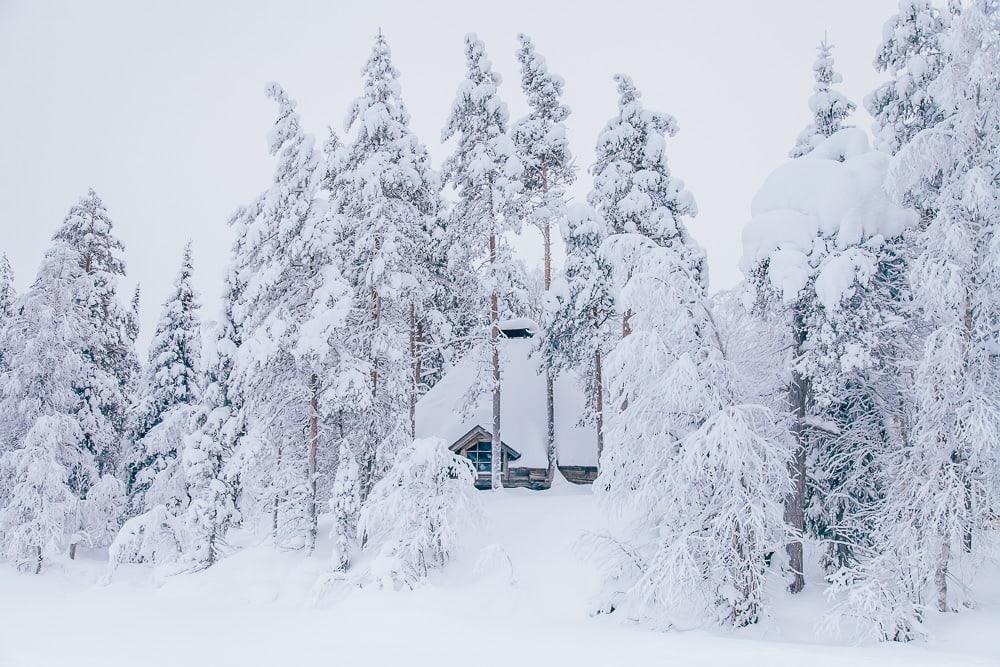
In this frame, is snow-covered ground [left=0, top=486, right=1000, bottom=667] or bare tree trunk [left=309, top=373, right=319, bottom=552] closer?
snow-covered ground [left=0, top=486, right=1000, bottom=667]

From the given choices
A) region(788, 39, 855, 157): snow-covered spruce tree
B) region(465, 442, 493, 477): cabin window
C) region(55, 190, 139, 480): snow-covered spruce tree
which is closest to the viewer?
region(788, 39, 855, 157): snow-covered spruce tree

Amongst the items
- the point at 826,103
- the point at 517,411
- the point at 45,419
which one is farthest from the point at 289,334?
the point at 826,103

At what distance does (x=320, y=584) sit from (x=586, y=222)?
1312 cm

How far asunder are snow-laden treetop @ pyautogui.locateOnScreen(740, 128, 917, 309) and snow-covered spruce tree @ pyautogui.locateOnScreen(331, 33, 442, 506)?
973 cm

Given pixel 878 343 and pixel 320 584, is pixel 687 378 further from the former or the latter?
pixel 320 584

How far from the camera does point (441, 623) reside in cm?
1510

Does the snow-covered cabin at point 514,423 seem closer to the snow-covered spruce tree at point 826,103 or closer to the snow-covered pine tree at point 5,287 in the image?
the snow-covered spruce tree at point 826,103

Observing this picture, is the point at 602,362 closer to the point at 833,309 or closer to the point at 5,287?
the point at 833,309

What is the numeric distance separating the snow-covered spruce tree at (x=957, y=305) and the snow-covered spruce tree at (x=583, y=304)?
9652 mm

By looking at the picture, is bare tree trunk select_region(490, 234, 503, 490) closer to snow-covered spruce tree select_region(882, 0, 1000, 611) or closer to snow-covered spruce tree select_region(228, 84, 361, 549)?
snow-covered spruce tree select_region(228, 84, 361, 549)

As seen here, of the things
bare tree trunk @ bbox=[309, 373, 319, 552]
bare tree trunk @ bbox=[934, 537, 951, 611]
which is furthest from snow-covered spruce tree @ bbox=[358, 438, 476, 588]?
bare tree trunk @ bbox=[934, 537, 951, 611]

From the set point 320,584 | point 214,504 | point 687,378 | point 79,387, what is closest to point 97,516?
point 79,387

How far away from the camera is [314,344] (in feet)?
64.0

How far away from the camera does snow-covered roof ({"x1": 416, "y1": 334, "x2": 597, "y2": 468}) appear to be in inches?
1105
